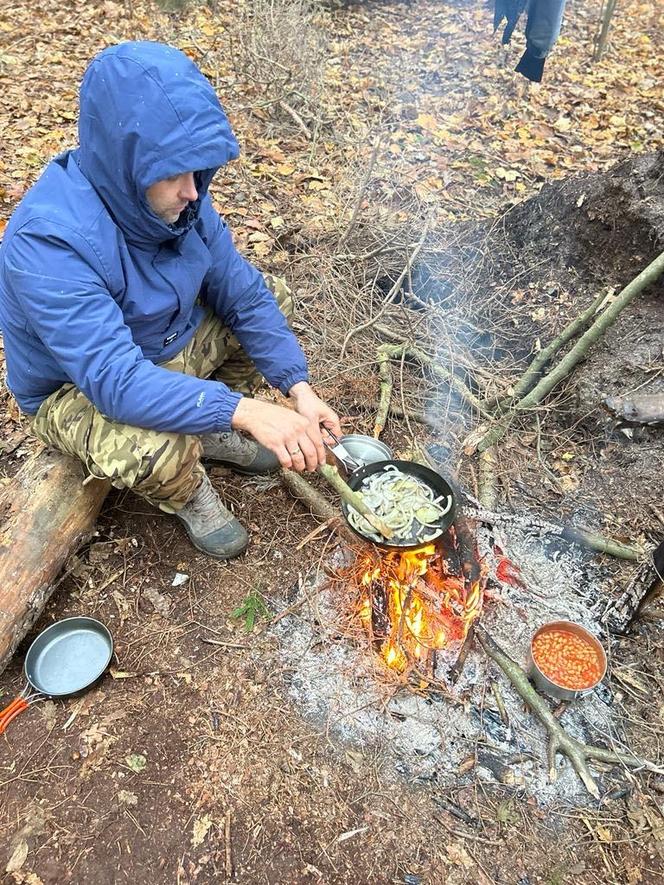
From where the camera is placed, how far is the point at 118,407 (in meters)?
2.54

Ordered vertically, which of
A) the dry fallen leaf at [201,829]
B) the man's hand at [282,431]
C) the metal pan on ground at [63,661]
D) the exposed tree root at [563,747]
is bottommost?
the dry fallen leaf at [201,829]

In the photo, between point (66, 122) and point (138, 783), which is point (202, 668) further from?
point (66, 122)

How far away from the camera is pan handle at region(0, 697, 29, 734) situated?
2715 millimetres

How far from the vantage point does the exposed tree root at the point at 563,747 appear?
2701 millimetres

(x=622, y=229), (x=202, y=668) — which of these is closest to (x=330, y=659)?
(x=202, y=668)

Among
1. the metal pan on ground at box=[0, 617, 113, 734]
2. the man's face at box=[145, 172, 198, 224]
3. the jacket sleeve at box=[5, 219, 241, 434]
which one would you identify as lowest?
the metal pan on ground at box=[0, 617, 113, 734]

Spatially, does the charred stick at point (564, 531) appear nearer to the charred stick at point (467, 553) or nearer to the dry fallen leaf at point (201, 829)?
the charred stick at point (467, 553)

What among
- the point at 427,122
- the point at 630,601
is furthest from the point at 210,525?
the point at 427,122

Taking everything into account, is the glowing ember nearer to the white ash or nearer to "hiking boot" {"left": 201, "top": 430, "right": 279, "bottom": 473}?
the white ash

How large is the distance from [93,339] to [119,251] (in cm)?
40

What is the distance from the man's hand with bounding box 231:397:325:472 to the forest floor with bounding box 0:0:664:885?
95 centimetres

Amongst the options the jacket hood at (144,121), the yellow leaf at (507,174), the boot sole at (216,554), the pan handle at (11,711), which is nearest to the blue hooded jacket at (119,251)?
the jacket hood at (144,121)

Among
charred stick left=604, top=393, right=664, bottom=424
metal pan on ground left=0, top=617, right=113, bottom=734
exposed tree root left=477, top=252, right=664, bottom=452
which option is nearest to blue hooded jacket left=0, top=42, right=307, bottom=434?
metal pan on ground left=0, top=617, right=113, bottom=734

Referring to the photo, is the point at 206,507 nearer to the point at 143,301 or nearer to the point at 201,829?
the point at 143,301
